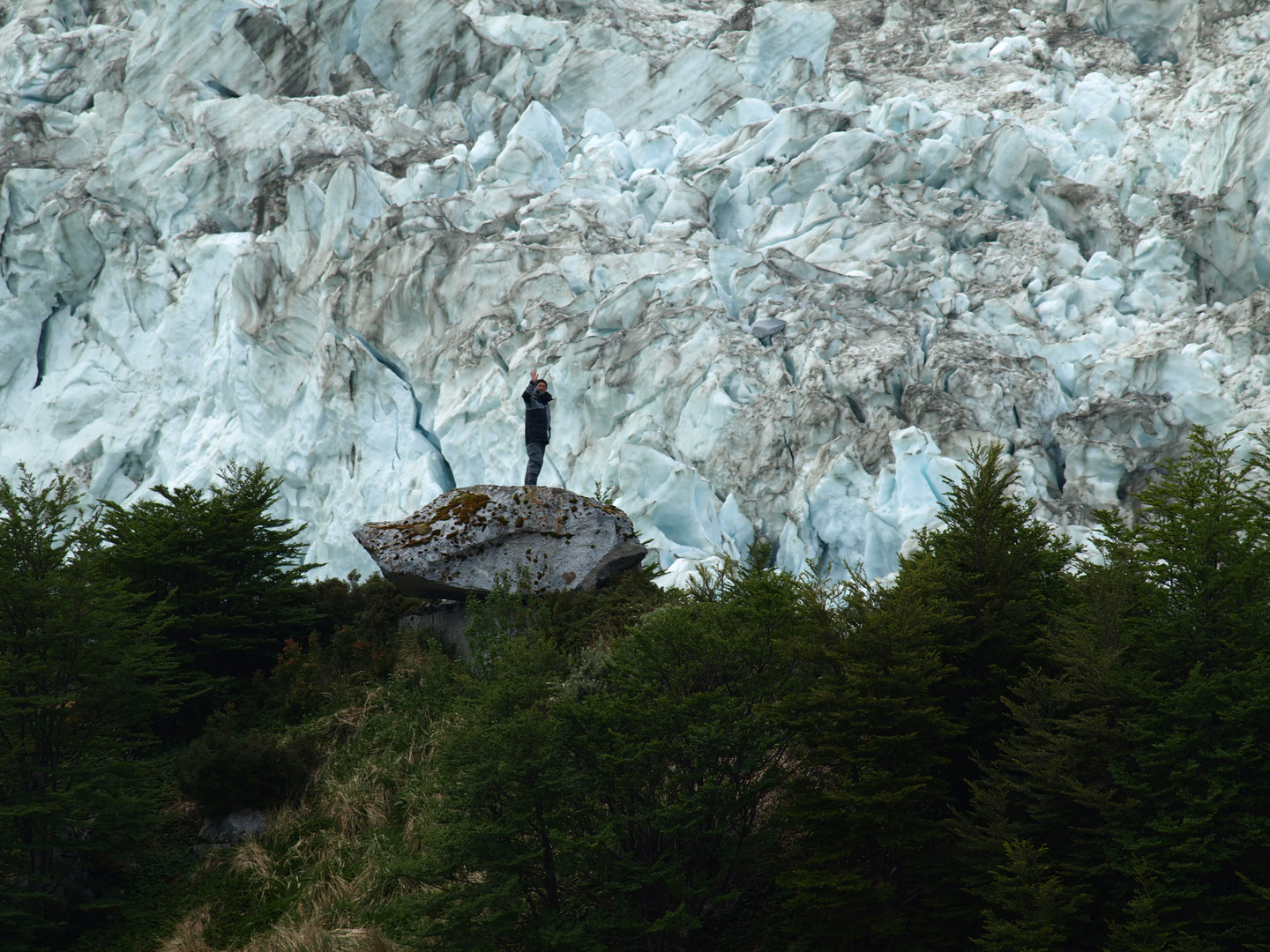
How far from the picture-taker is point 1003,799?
4.88 metres

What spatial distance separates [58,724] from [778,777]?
4.74 metres

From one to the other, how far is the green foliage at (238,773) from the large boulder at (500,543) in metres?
1.78

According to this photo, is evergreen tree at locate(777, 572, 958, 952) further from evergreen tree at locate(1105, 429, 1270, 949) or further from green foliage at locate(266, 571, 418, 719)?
green foliage at locate(266, 571, 418, 719)

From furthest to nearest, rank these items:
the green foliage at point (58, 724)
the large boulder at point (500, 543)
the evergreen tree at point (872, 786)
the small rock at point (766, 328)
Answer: the small rock at point (766, 328) < the large boulder at point (500, 543) < the green foliage at point (58, 724) < the evergreen tree at point (872, 786)

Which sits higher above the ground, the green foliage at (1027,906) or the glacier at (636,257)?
the glacier at (636,257)

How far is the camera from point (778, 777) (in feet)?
17.2

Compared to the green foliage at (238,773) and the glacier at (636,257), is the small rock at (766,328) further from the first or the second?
the green foliage at (238,773)

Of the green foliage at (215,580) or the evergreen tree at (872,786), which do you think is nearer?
the evergreen tree at (872,786)

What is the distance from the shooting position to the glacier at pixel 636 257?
1736cm

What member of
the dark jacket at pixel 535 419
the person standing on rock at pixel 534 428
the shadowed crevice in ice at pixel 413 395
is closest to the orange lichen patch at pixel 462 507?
the person standing on rock at pixel 534 428

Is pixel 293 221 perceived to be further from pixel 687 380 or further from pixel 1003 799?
pixel 1003 799

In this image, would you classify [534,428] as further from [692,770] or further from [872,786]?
[872,786]

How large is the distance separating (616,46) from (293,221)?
11.5 meters

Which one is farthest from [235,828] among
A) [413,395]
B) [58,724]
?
[413,395]
